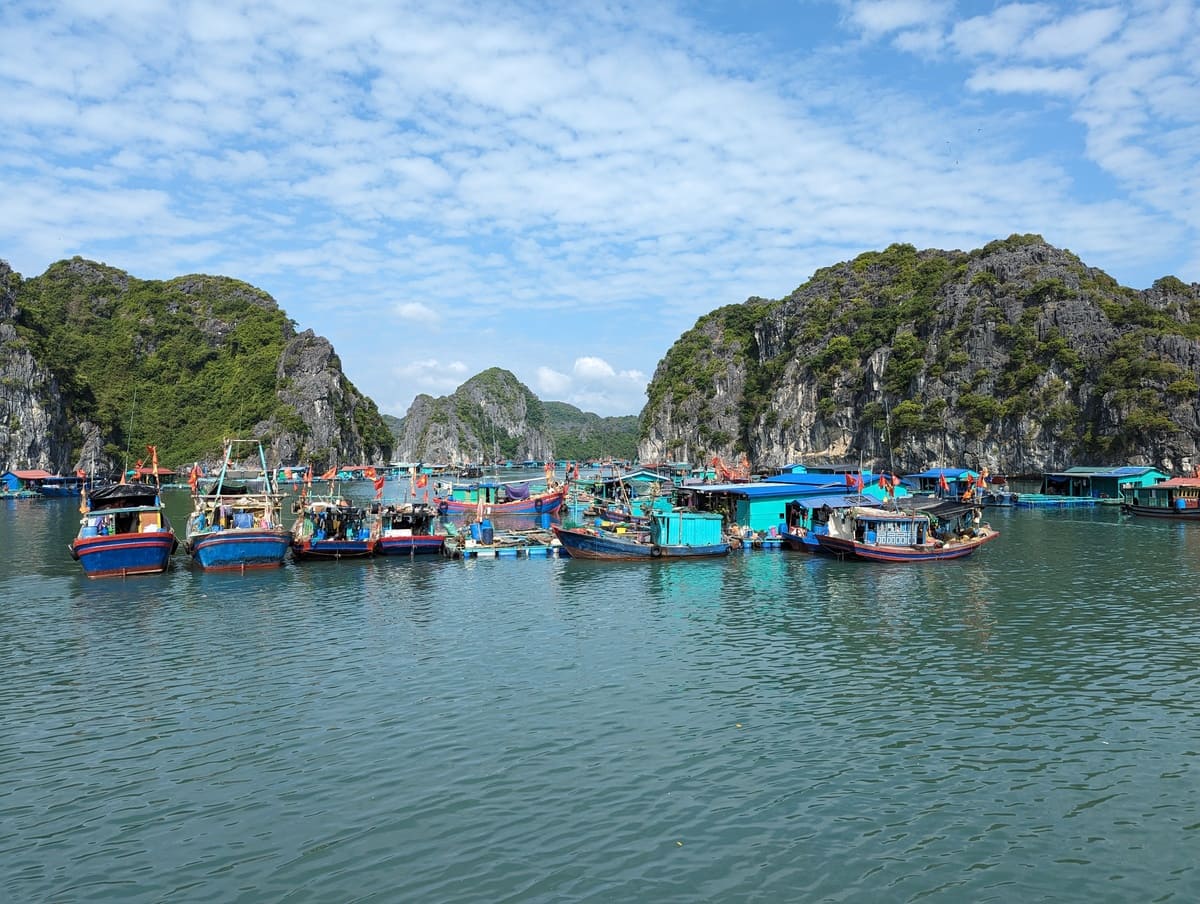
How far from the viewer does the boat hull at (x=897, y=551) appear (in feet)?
152

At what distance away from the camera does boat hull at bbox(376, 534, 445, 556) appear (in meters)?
50.7

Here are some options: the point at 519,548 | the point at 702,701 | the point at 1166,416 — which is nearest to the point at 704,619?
the point at 702,701

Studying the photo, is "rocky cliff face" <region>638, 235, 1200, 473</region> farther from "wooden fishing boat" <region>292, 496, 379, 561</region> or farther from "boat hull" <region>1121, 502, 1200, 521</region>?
"wooden fishing boat" <region>292, 496, 379, 561</region>

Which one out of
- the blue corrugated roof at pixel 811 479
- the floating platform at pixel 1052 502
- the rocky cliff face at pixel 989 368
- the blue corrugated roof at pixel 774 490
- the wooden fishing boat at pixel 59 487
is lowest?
the floating platform at pixel 1052 502

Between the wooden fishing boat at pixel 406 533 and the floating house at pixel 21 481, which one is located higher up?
the floating house at pixel 21 481

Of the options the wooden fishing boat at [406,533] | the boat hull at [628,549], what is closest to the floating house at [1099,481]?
the boat hull at [628,549]

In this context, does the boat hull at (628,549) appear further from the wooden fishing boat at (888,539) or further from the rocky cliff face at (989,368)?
the rocky cliff face at (989,368)

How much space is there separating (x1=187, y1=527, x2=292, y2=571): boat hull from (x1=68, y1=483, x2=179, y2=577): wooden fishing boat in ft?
6.09

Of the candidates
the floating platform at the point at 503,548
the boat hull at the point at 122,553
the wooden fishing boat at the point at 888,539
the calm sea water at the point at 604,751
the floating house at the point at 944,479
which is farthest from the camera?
the floating house at the point at 944,479

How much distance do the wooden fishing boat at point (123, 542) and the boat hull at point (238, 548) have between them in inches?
73.0

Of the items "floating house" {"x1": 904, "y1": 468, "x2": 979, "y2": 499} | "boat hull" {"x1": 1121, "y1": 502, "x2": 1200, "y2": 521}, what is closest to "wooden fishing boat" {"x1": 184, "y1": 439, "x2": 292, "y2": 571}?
"floating house" {"x1": 904, "y1": 468, "x2": 979, "y2": 499}

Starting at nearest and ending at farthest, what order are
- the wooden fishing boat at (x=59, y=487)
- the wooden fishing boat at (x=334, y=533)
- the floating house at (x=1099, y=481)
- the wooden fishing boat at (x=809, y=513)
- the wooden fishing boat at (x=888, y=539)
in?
the wooden fishing boat at (x=888, y=539)
the wooden fishing boat at (x=334, y=533)
the wooden fishing boat at (x=809, y=513)
the floating house at (x=1099, y=481)
the wooden fishing boat at (x=59, y=487)

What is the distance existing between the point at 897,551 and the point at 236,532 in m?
37.2

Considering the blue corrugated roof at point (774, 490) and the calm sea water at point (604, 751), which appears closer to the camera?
the calm sea water at point (604, 751)
